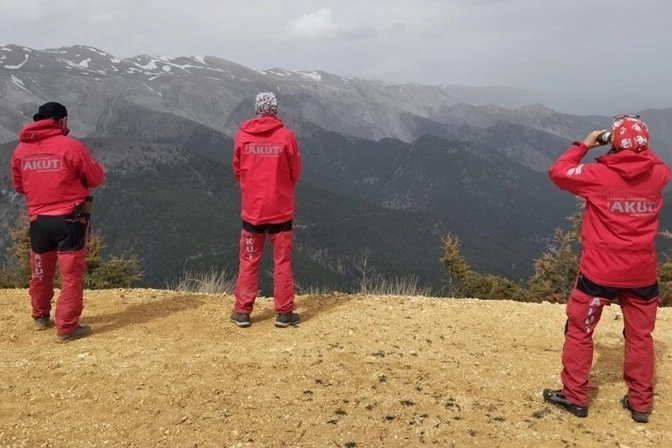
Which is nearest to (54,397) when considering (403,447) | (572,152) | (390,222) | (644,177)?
(403,447)

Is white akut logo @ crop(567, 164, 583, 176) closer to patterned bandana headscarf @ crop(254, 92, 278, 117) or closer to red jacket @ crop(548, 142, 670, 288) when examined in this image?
red jacket @ crop(548, 142, 670, 288)

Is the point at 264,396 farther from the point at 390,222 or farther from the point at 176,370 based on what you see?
the point at 390,222

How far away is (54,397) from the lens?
444 centimetres

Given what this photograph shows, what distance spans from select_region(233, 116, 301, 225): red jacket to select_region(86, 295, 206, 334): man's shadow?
1.74m

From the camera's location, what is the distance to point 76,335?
5.88m

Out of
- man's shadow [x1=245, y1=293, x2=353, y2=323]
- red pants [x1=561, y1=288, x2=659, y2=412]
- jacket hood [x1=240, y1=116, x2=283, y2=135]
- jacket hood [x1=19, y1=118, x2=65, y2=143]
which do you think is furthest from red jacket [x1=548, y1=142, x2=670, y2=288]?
jacket hood [x1=19, y1=118, x2=65, y2=143]

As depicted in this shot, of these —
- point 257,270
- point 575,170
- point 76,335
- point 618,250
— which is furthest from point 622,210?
point 76,335

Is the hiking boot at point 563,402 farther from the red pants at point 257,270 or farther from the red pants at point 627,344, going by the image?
the red pants at point 257,270

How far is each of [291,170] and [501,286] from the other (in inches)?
601

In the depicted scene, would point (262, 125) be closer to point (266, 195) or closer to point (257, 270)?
point (266, 195)

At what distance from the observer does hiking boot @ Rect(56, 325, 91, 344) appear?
575cm

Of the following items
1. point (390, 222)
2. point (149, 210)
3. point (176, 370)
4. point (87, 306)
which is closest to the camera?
point (176, 370)

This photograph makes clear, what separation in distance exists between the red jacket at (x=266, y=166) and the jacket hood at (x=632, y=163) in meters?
3.10

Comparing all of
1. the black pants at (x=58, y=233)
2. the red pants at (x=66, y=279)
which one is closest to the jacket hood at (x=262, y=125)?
the black pants at (x=58, y=233)
